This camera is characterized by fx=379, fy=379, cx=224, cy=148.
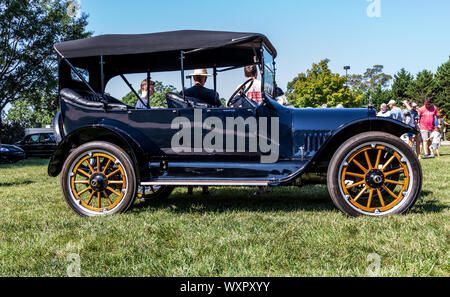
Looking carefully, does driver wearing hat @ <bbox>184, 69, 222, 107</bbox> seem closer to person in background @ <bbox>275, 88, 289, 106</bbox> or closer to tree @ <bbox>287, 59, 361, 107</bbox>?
person in background @ <bbox>275, 88, 289, 106</bbox>

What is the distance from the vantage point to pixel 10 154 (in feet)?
63.1

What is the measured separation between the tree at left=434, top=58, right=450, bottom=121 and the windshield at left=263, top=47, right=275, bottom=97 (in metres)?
48.3

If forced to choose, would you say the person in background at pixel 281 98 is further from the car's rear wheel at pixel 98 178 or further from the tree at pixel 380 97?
the tree at pixel 380 97

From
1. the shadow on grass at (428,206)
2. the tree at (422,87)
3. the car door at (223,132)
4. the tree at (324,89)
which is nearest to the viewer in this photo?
the shadow on grass at (428,206)

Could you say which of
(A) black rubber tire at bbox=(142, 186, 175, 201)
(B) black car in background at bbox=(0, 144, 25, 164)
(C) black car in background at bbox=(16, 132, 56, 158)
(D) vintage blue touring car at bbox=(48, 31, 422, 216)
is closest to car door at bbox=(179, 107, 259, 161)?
(D) vintage blue touring car at bbox=(48, 31, 422, 216)

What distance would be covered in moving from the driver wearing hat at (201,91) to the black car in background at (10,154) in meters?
17.6

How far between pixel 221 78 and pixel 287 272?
331 centimetres

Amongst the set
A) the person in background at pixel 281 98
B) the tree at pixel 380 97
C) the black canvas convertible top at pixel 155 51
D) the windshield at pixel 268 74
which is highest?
the tree at pixel 380 97

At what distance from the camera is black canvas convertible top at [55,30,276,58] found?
14.0 feet

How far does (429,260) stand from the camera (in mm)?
2578

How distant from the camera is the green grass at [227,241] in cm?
259

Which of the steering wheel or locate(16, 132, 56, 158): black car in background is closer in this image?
the steering wheel

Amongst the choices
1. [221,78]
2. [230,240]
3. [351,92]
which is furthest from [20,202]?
[351,92]

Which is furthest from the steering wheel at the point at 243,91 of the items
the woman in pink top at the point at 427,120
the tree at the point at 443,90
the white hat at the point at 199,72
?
the tree at the point at 443,90
